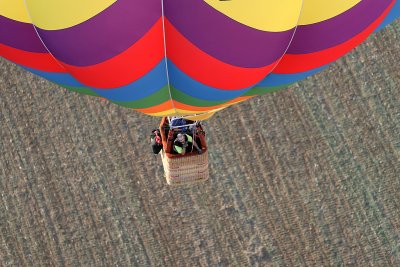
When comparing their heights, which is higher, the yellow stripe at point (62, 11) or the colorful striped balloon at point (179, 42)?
the yellow stripe at point (62, 11)

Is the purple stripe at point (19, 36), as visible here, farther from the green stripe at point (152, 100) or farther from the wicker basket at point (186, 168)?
the wicker basket at point (186, 168)

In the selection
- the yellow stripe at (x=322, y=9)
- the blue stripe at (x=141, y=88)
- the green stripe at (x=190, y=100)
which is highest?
the yellow stripe at (x=322, y=9)

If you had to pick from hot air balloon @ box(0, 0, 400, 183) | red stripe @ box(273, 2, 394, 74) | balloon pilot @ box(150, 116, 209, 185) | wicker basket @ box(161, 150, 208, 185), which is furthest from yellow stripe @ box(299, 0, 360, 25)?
wicker basket @ box(161, 150, 208, 185)

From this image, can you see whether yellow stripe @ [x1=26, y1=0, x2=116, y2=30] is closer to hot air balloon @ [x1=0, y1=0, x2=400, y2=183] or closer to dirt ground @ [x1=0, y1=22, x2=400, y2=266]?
hot air balloon @ [x1=0, y1=0, x2=400, y2=183]

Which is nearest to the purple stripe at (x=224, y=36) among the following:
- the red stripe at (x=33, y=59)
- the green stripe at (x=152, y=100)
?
the green stripe at (x=152, y=100)

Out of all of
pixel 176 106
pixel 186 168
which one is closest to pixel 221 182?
pixel 186 168

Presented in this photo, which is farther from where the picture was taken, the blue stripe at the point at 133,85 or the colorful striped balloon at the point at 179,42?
the blue stripe at the point at 133,85

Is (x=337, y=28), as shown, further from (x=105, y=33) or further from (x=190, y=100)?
(x=105, y=33)

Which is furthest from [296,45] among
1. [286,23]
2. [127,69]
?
[127,69]
